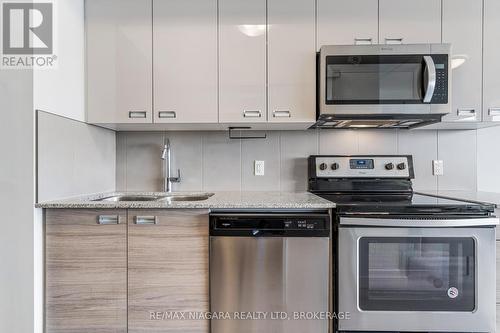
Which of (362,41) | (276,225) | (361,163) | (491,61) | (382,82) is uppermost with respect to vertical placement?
(362,41)

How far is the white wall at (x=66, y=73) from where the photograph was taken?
1.52 m

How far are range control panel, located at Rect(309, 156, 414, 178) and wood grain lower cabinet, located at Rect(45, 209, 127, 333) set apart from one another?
4.30 ft

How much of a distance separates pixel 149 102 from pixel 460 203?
5.96ft

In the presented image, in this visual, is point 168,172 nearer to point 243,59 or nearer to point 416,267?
point 243,59

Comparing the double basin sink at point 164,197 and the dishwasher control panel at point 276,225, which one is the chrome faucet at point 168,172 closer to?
the double basin sink at point 164,197

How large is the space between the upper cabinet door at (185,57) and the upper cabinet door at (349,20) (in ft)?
2.14

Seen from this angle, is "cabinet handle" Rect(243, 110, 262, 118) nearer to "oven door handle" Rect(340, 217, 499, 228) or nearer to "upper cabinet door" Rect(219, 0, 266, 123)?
"upper cabinet door" Rect(219, 0, 266, 123)

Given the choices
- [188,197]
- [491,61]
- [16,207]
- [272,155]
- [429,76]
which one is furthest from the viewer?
[272,155]

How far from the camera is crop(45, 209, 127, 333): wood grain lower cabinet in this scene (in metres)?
1.54

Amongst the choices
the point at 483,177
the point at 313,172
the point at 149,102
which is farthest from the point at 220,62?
the point at 483,177

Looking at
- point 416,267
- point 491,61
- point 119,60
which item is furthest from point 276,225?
point 491,61

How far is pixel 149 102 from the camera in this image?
6.06 feet

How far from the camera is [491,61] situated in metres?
1.80

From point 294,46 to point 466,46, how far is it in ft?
3.37
